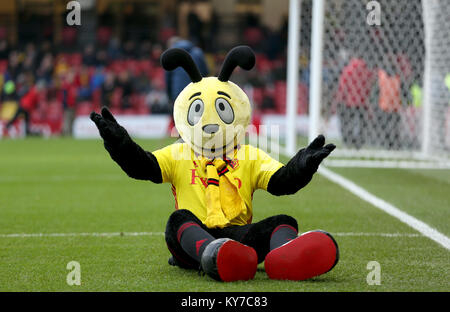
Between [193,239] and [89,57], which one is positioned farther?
[89,57]

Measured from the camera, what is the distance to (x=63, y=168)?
11.4 m

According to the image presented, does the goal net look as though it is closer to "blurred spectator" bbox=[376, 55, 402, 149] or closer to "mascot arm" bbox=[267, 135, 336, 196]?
"blurred spectator" bbox=[376, 55, 402, 149]

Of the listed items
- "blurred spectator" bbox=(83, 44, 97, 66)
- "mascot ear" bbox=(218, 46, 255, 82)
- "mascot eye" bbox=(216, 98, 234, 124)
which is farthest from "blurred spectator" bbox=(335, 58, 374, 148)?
"blurred spectator" bbox=(83, 44, 97, 66)

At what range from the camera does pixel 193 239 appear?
4.16 m

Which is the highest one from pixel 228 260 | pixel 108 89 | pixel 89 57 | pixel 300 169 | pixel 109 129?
pixel 109 129

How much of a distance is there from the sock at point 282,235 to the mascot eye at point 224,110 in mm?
637

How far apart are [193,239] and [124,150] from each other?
57cm

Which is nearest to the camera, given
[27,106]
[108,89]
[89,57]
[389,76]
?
[389,76]

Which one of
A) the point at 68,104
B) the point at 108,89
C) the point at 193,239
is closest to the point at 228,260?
the point at 193,239

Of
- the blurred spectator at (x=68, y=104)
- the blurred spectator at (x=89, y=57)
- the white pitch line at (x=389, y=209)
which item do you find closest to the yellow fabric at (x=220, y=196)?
the white pitch line at (x=389, y=209)

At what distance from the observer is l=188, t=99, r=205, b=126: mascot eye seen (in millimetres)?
4410

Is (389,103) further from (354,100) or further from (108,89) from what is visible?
(108,89)

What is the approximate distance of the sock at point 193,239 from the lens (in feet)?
13.5

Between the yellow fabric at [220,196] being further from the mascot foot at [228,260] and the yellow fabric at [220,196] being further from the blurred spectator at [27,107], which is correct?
the blurred spectator at [27,107]
